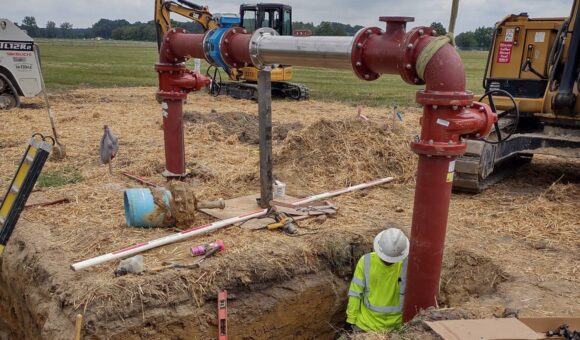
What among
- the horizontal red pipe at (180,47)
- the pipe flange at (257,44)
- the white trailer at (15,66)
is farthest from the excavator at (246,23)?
the pipe flange at (257,44)

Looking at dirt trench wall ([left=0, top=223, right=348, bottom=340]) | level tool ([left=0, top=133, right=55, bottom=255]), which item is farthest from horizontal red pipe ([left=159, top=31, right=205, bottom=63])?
dirt trench wall ([left=0, top=223, right=348, bottom=340])

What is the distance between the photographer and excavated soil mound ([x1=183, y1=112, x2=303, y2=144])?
11.4m

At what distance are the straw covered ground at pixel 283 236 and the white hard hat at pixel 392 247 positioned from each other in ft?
2.35

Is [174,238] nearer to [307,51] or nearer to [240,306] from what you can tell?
[240,306]

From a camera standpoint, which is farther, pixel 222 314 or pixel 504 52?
pixel 504 52

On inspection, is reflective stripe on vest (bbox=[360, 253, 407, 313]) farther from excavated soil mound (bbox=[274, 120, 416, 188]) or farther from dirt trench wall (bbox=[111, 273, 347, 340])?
excavated soil mound (bbox=[274, 120, 416, 188])

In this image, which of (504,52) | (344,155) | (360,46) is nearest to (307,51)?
(360,46)

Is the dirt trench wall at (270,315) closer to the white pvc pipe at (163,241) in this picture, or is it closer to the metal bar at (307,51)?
the white pvc pipe at (163,241)

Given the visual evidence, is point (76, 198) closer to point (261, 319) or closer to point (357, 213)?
point (261, 319)

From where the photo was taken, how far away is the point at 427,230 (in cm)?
425

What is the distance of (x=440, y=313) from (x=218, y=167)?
5222 millimetres

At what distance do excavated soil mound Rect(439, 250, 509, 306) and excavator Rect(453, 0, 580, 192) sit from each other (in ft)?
7.10

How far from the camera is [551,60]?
8.01m

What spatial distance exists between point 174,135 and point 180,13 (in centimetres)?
1189
